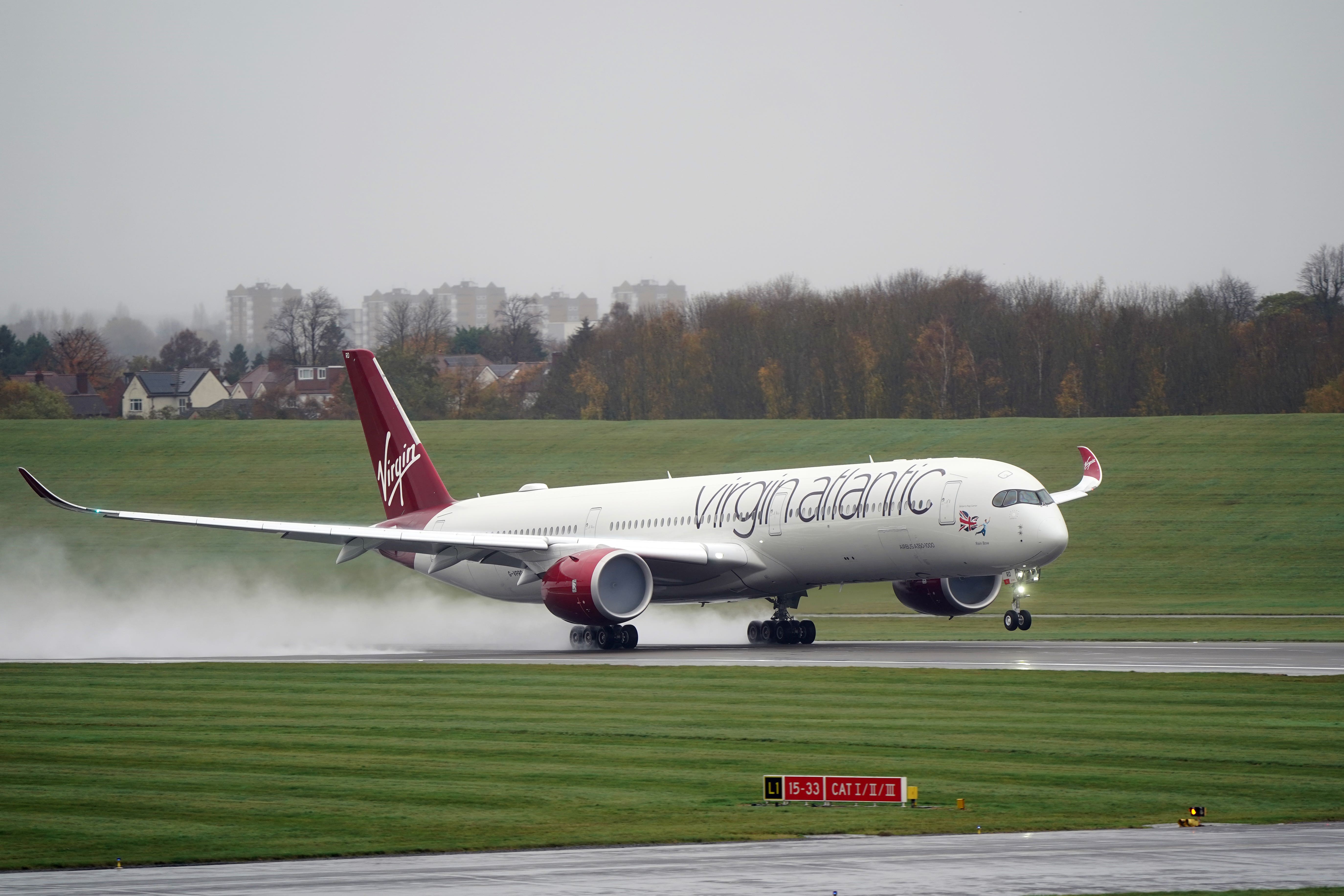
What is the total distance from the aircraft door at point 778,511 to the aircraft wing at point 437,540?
1.52 m

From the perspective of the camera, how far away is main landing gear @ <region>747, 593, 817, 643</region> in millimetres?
43656

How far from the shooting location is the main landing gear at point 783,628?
4366 cm

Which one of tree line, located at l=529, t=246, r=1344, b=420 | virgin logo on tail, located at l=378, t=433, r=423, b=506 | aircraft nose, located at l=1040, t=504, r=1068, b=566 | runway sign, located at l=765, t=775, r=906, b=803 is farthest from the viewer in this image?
tree line, located at l=529, t=246, r=1344, b=420

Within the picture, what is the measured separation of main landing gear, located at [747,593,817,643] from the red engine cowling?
4.04 metres

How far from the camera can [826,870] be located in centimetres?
1321

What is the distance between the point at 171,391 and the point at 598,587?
159 metres

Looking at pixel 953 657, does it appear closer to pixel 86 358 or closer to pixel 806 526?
pixel 806 526

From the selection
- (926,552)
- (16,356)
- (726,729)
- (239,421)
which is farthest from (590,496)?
(16,356)

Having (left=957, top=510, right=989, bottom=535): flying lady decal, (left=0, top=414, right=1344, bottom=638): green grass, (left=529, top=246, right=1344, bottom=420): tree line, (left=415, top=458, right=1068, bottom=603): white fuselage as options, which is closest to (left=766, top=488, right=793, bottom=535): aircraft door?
(left=415, top=458, right=1068, bottom=603): white fuselage

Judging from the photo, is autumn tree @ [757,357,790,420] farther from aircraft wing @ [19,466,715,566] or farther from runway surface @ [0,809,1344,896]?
runway surface @ [0,809,1344,896]

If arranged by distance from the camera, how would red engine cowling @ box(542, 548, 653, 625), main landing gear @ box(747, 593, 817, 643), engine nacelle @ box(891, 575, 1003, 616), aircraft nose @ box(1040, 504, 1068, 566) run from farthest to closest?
main landing gear @ box(747, 593, 817, 643), engine nacelle @ box(891, 575, 1003, 616), red engine cowling @ box(542, 548, 653, 625), aircraft nose @ box(1040, 504, 1068, 566)

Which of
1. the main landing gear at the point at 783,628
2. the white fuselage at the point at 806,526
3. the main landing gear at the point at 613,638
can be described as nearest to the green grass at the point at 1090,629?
the main landing gear at the point at 783,628

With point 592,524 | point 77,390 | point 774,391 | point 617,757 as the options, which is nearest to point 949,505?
point 592,524

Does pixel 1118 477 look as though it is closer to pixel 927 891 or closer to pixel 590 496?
pixel 590 496
